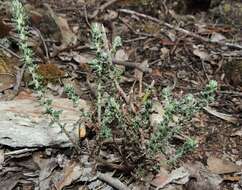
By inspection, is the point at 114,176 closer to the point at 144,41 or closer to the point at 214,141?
the point at 214,141

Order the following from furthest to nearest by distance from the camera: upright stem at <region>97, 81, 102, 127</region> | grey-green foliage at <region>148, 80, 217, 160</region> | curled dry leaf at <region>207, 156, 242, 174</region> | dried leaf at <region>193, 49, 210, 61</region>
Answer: dried leaf at <region>193, 49, 210, 61</region> < curled dry leaf at <region>207, 156, 242, 174</region> < upright stem at <region>97, 81, 102, 127</region> < grey-green foliage at <region>148, 80, 217, 160</region>

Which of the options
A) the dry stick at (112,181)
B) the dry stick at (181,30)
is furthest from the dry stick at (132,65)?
the dry stick at (112,181)

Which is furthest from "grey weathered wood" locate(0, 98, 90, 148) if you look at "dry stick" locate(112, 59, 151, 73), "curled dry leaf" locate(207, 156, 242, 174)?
"curled dry leaf" locate(207, 156, 242, 174)

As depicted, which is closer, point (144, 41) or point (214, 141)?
point (214, 141)

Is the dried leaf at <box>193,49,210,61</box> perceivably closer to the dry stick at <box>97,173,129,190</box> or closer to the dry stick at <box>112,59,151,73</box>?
the dry stick at <box>112,59,151,73</box>

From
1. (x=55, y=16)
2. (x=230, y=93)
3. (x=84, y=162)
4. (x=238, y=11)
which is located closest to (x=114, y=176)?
(x=84, y=162)

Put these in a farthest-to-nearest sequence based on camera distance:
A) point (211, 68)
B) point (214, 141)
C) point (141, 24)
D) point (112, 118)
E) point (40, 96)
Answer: point (141, 24) → point (211, 68) → point (214, 141) → point (112, 118) → point (40, 96)

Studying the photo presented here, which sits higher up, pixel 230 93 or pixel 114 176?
pixel 230 93

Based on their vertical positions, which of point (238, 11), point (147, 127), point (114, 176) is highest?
point (238, 11)
